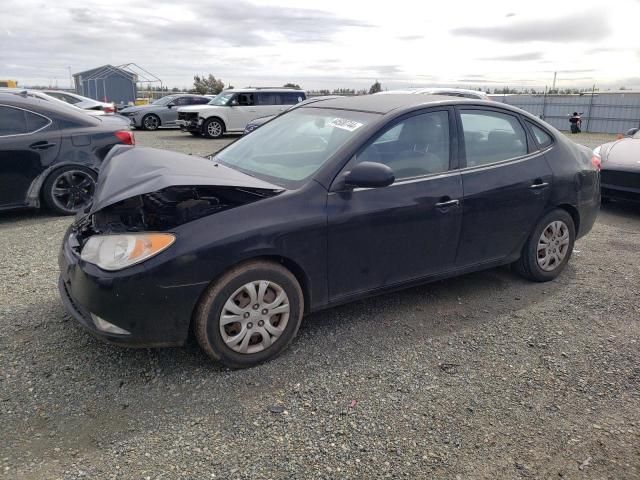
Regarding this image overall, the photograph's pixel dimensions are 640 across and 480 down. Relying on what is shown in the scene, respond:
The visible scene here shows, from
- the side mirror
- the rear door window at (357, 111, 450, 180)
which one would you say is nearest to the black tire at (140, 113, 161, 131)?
the rear door window at (357, 111, 450, 180)

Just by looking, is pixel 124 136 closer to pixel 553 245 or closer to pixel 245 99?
pixel 553 245

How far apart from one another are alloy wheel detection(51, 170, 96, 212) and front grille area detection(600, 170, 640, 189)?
23.0 ft

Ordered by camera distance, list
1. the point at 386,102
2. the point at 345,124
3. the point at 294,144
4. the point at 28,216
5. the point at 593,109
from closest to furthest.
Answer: the point at 345,124, the point at 294,144, the point at 386,102, the point at 28,216, the point at 593,109

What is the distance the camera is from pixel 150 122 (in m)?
22.4

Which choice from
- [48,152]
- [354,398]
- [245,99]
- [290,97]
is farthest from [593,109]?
[354,398]

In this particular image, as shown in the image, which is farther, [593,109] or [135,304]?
[593,109]

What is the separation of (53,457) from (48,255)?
10.5 ft

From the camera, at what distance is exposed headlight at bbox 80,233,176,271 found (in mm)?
2818

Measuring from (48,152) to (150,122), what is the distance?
17.1 metres

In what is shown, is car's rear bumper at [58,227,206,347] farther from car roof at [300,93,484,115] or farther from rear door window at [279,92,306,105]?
rear door window at [279,92,306,105]

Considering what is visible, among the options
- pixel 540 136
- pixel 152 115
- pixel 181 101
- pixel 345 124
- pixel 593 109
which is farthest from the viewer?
pixel 593 109

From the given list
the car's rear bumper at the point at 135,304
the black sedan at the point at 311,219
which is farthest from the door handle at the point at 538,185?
the car's rear bumper at the point at 135,304

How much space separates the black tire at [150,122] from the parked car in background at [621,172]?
739 inches

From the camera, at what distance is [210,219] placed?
2953mm
